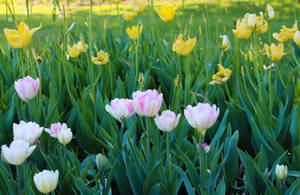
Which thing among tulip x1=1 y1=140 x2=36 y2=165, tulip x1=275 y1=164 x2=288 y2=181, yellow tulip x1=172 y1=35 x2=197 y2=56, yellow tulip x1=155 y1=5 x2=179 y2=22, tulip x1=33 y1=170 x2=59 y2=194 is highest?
yellow tulip x1=155 y1=5 x2=179 y2=22

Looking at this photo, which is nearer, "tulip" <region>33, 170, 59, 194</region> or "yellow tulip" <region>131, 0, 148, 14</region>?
"tulip" <region>33, 170, 59, 194</region>

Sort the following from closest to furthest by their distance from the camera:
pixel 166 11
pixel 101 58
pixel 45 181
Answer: pixel 45 181 < pixel 101 58 < pixel 166 11

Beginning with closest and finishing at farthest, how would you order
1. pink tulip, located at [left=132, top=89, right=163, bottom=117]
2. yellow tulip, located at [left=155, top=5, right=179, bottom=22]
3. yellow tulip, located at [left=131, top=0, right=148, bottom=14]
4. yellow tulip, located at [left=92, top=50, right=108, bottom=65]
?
pink tulip, located at [left=132, top=89, right=163, bottom=117]
yellow tulip, located at [left=92, top=50, right=108, bottom=65]
yellow tulip, located at [left=155, top=5, right=179, bottom=22]
yellow tulip, located at [left=131, top=0, right=148, bottom=14]

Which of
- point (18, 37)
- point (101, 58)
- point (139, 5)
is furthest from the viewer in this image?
point (139, 5)

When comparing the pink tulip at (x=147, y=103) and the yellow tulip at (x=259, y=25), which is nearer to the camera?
the pink tulip at (x=147, y=103)

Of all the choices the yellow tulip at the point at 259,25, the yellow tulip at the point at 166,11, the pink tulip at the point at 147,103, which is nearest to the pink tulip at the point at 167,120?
the pink tulip at the point at 147,103

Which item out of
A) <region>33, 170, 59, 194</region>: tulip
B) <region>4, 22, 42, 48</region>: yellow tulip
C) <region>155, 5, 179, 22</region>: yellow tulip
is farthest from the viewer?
<region>155, 5, 179, 22</region>: yellow tulip

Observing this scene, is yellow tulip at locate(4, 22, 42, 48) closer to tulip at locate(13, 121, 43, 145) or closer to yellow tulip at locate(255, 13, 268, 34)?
tulip at locate(13, 121, 43, 145)

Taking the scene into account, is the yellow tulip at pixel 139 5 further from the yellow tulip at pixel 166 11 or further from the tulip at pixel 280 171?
the tulip at pixel 280 171

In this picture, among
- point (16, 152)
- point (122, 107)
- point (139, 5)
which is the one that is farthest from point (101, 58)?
point (16, 152)

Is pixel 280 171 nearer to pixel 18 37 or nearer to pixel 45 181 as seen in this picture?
pixel 45 181

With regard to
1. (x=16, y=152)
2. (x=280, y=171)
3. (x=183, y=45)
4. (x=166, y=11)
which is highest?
(x=166, y=11)

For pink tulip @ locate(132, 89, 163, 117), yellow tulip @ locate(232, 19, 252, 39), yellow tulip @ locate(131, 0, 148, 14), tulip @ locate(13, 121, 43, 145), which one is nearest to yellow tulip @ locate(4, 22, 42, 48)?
tulip @ locate(13, 121, 43, 145)

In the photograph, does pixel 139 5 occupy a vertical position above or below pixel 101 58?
above
